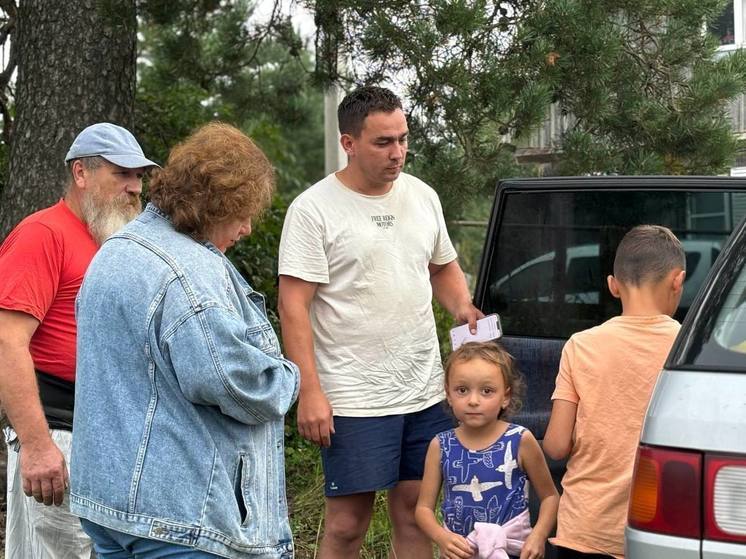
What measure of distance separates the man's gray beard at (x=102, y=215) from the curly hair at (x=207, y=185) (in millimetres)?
832

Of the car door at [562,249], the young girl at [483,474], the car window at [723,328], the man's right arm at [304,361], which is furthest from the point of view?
the car door at [562,249]

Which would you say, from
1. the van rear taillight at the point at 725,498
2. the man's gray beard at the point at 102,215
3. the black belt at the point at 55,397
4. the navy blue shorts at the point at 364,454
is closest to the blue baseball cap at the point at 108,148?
the man's gray beard at the point at 102,215

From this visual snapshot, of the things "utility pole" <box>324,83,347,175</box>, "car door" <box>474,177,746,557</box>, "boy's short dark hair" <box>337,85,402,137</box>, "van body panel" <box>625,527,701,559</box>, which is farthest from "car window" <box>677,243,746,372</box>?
"utility pole" <box>324,83,347,175</box>

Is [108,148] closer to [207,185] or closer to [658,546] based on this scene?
[207,185]

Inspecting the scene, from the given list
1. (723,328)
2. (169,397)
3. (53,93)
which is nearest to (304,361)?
(169,397)

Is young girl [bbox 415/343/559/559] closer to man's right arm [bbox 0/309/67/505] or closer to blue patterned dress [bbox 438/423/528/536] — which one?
blue patterned dress [bbox 438/423/528/536]

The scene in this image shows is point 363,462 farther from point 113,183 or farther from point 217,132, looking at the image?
point 217,132

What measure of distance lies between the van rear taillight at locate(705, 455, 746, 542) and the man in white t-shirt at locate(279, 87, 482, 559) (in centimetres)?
177

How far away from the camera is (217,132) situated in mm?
2846

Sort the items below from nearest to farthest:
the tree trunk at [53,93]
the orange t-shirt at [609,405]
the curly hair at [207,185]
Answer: the curly hair at [207,185], the orange t-shirt at [609,405], the tree trunk at [53,93]

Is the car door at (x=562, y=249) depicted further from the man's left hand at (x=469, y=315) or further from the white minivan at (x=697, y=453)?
the white minivan at (x=697, y=453)

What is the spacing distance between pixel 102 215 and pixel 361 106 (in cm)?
99

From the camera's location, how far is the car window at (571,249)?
13.4 feet

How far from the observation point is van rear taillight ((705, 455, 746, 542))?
2.23m
